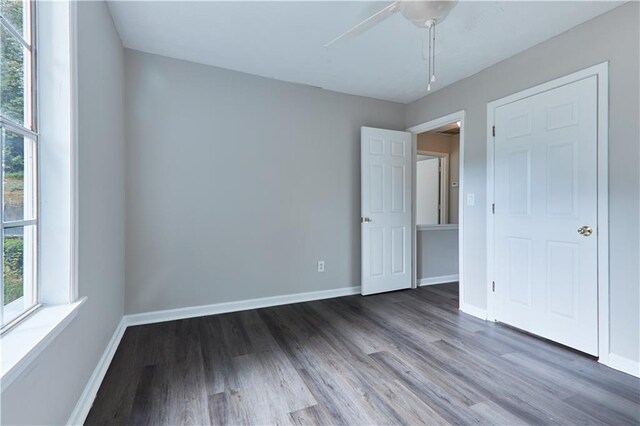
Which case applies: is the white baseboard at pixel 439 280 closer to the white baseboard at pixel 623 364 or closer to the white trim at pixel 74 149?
the white baseboard at pixel 623 364

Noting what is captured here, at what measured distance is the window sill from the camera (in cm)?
86

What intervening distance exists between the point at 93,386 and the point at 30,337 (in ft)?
2.86

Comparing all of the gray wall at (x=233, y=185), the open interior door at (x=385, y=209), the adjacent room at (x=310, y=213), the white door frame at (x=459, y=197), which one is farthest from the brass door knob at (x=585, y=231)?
the gray wall at (x=233, y=185)

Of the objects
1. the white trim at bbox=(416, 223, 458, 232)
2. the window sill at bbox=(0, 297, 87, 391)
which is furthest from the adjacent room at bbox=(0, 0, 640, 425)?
the white trim at bbox=(416, 223, 458, 232)

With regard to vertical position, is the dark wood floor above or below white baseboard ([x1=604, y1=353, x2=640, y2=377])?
below

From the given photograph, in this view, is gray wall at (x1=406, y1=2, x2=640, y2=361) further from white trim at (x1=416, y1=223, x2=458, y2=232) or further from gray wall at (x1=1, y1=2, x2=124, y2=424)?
gray wall at (x1=1, y1=2, x2=124, y2=424)

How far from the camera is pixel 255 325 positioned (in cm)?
266

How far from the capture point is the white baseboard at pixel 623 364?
187cm

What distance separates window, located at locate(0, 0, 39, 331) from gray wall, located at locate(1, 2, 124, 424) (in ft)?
0.66

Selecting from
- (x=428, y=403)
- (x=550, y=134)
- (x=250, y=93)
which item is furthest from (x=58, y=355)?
(x=550, y=134)

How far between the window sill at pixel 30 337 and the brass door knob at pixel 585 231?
10.3ft

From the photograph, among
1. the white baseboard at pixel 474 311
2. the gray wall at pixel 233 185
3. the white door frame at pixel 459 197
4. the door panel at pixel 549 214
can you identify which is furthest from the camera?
the white door frame at pixel 459 197

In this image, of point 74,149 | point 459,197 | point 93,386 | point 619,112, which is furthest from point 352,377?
point 619,112

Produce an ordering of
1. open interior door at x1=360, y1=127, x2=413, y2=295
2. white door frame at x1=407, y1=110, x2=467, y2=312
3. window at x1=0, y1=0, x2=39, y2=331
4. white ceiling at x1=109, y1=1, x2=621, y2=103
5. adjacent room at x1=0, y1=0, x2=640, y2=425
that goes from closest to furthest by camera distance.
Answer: window at x1=0, y1=0, x2=39, y2=331 → adjacent room at x1=0, y1=0, x2=640, y2=425 → white ceiling at x1=109, y1=1, x2=621, y2=103 → white door frame at x1=407, y1=110, x2=467, y2=312 → open interior door at x1=360, y1=127, x2=413, y2=295
